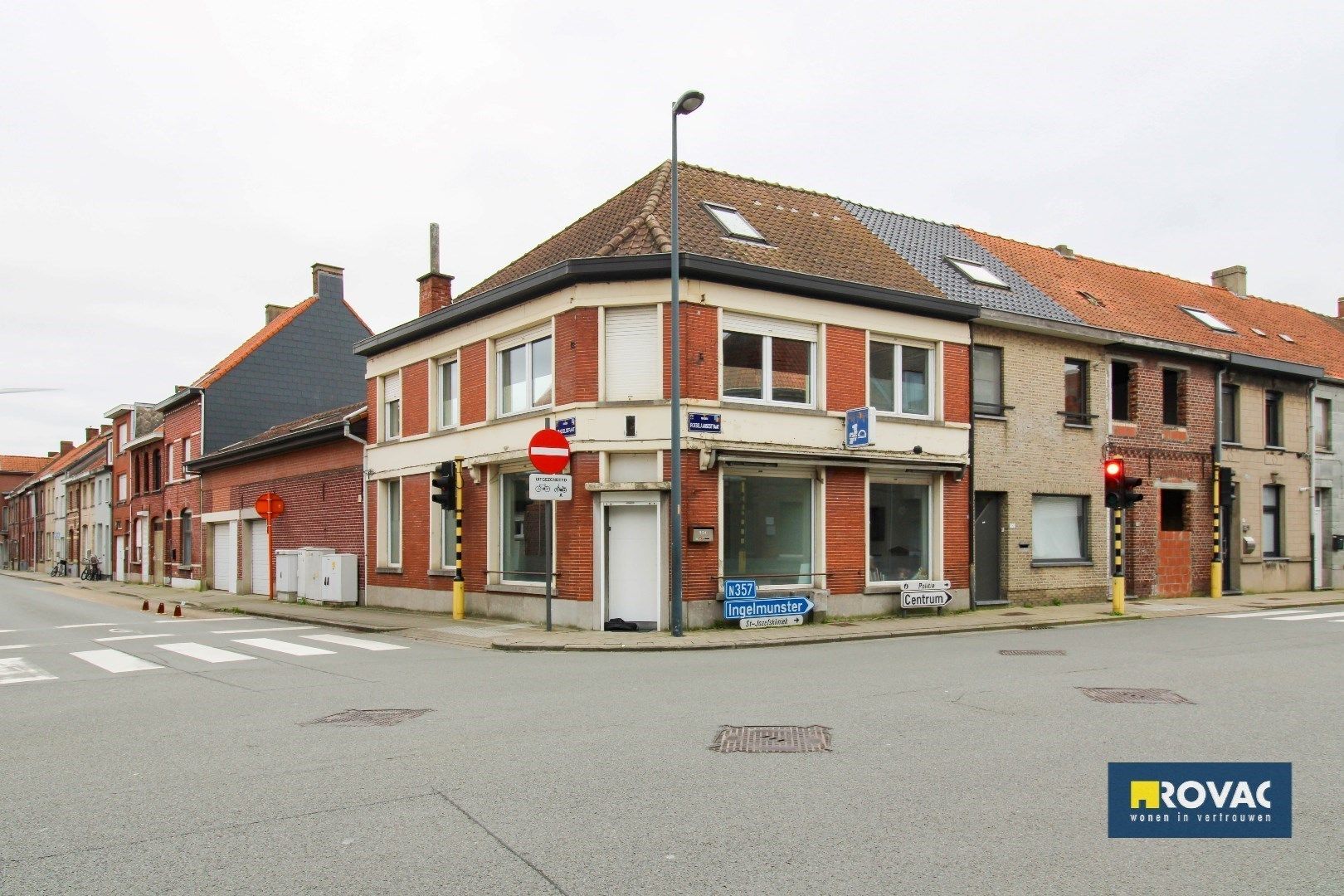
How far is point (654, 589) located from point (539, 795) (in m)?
10.6

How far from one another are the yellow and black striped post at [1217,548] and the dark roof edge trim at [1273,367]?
2638mm

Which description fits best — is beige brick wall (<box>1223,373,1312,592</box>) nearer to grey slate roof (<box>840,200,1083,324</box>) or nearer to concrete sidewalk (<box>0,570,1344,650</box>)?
concrete sidewalk (<box>0,570,1344,650</box>)

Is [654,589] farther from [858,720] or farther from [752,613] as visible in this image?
[858,720]

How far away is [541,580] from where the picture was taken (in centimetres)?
1788

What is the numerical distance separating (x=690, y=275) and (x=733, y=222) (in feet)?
9.42

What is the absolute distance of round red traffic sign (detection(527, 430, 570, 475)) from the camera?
52.2ft

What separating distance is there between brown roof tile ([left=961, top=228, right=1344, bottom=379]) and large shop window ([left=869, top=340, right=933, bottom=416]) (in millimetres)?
5580

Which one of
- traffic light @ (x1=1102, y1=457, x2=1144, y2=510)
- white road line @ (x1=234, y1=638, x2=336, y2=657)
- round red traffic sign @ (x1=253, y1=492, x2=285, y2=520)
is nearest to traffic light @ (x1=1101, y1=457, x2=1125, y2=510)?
traffic light @ (x1=1102, y1=457, x2=1144, y2=510)

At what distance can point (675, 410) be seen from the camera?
1576 centimetres

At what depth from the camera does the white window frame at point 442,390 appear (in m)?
20.5

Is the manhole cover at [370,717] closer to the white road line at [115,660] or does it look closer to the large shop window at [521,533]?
the white road line at [115,660]

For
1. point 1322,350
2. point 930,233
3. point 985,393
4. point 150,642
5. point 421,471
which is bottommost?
point 150,642

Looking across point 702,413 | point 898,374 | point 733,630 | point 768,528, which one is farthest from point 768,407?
point 733,630

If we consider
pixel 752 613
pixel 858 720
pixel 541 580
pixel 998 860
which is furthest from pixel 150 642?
pixel 998 860
